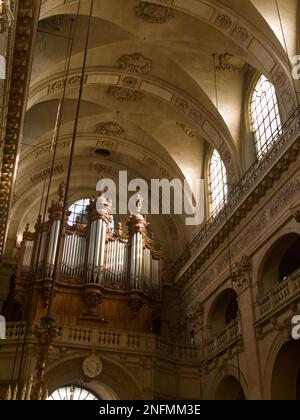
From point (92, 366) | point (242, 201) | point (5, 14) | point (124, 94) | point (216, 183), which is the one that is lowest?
point (92, 366)

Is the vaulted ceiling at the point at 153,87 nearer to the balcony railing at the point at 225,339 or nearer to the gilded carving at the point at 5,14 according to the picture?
the balcony railing at the point at 225,339

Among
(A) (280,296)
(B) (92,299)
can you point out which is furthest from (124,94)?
(A) (280,296)

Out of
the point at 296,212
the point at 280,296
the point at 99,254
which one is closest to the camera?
the point at 296,212

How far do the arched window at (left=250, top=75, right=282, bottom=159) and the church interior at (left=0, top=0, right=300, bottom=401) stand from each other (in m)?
0.06

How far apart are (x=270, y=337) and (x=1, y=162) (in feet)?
21.0

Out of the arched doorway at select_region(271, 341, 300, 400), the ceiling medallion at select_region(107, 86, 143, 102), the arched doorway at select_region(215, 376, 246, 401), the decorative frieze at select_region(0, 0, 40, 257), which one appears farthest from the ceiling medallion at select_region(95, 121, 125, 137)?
the arched doorway at select_region(271, 341, 300, 400)

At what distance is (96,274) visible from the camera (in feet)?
48.2

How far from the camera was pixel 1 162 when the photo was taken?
405 inches

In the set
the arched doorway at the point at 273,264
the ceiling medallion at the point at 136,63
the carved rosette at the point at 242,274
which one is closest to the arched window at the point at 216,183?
the carved rosette at the point at 242,274

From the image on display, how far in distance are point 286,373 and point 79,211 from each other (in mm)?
10297

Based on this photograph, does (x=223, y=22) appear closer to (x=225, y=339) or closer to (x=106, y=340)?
(x=225, y=339)

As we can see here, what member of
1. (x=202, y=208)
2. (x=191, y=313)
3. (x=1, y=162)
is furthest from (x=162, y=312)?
(x=1, y=162)

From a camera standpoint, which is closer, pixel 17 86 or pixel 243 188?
pixel 17 86

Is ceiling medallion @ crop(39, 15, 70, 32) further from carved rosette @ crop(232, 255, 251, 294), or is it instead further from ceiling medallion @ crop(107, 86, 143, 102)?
carved rosette @ crop(232, 255, 251, 294)
